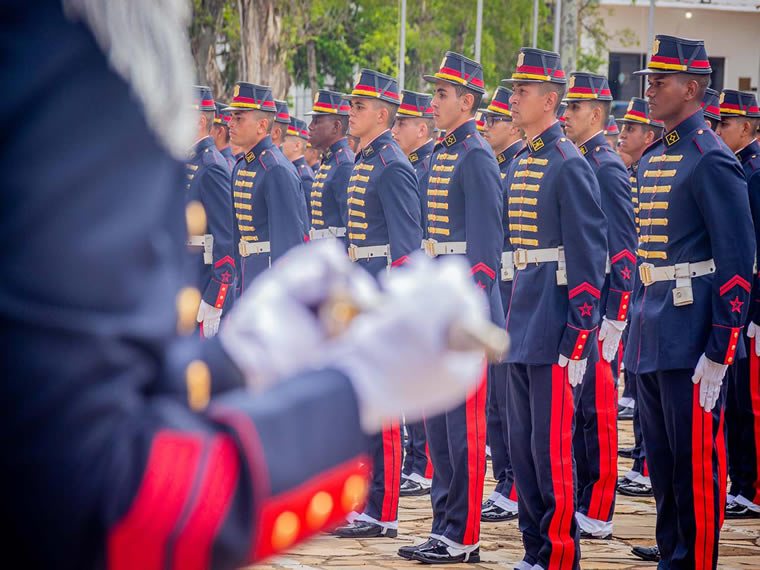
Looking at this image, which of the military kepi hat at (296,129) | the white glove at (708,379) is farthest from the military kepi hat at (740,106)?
the military kepi hat at (296,129)

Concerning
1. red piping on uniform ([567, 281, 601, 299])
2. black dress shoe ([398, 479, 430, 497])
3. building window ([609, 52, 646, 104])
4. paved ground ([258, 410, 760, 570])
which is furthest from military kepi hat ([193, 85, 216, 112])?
building window ([609, 52, 646, 104])

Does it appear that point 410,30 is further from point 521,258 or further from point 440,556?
point 440,556

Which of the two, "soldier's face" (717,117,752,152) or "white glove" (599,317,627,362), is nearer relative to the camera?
"white glove" (599,317,627,362)

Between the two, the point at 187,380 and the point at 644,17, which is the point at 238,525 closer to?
the point at 187,380

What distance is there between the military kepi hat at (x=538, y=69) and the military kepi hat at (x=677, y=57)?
2.13 ft

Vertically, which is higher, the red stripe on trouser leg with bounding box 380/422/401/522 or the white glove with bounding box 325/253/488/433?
the white glove with bounding box 325/253/488/433

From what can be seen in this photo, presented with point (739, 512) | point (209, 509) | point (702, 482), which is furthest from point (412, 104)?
point (209, 509)

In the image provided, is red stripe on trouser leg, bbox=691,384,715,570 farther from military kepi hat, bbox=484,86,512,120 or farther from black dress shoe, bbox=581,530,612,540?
military kepi hat, bbox=484,86,512,120

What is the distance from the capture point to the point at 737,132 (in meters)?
7.88

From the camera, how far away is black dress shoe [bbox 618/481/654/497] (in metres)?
7.62

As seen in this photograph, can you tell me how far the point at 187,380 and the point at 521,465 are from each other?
13.7ft

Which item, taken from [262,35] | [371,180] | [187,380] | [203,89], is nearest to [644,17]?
[262,35]

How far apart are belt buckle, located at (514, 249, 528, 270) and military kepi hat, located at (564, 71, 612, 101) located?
264cm

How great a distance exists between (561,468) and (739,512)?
2271 mm
